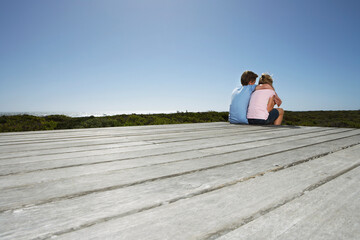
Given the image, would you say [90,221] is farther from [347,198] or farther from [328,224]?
[347,198]

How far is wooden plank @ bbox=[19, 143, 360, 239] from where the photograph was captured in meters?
0.56

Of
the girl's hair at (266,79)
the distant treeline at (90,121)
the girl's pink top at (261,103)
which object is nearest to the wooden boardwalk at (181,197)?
the girl's pink top at (261,103)

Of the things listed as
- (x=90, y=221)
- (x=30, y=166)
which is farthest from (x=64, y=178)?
(x=90, y=221)

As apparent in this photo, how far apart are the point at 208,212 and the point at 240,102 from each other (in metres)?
3.73

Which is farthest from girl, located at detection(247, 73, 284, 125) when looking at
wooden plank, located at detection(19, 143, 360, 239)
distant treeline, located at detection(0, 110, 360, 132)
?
wooden plank, located at detection(19, 143, 360, 239)

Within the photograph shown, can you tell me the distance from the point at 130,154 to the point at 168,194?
746mm

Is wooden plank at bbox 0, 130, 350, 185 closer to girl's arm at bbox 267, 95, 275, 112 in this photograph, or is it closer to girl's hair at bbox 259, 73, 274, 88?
girl's arm at bbox 267, 95, 275, 112

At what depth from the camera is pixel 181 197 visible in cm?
78

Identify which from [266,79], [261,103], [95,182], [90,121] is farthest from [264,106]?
[90,121]

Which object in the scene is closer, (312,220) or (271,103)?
(312,220)

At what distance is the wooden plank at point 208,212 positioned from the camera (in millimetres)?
560

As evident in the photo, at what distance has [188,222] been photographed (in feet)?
2.00

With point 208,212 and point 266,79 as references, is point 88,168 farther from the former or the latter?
point 266,79

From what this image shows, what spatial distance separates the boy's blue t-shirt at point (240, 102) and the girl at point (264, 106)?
8cm
